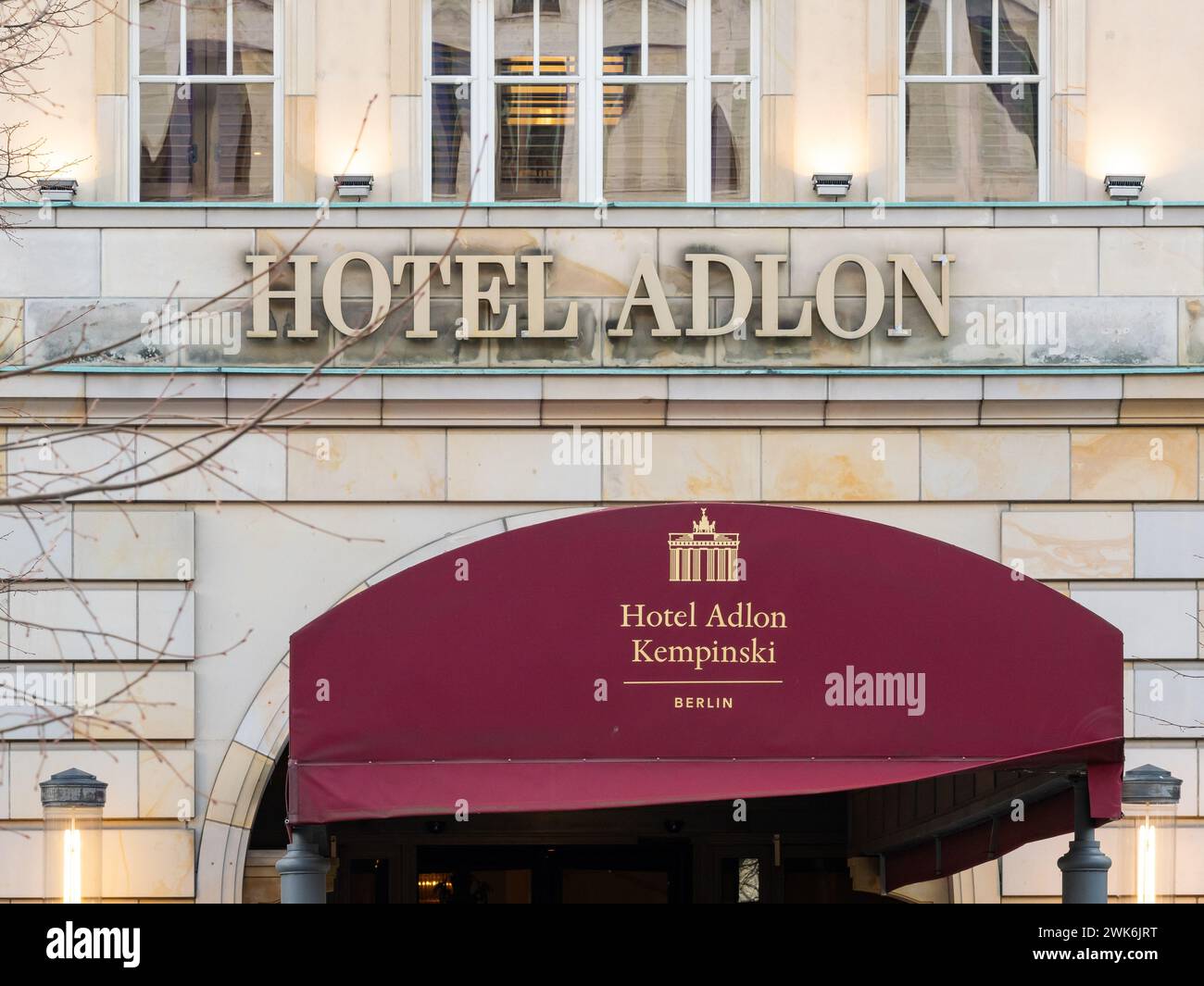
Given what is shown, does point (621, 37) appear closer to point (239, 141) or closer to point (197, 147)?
point (239, 141)

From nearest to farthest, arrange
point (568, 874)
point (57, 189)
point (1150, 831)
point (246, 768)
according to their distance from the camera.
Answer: point (1150, 831), point (246, 768), point (57, 189), point (568, 874)

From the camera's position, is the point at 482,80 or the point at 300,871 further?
the point at 482,80

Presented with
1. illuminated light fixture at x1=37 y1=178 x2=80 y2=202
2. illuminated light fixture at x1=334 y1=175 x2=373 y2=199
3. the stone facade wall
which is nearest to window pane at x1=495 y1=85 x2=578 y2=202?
the stone facade wall

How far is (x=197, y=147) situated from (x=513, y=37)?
232 cm

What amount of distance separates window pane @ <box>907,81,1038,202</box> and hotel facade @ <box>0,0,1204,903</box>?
3cm

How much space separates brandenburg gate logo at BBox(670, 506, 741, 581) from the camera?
8.37 m

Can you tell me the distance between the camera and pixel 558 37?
38.6 ft

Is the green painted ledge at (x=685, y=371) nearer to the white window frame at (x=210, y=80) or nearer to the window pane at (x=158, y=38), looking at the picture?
the white window frame at (x=210, y=80)

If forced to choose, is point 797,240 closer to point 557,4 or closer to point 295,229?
point 557,4

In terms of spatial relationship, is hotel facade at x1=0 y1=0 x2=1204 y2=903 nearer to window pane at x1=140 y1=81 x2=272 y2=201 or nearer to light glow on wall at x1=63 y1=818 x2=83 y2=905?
window pane at x1=140 y1=81 x2=272 y2=201

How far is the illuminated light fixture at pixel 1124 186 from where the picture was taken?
11.3 metres

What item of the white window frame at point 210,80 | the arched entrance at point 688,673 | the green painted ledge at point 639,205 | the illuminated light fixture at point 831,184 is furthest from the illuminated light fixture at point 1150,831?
the white window frame at point 210,80

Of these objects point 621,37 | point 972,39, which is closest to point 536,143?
point 621,37

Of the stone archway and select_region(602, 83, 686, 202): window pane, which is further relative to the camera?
select_region(602, 83, 686, 202): window pane
